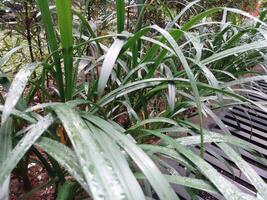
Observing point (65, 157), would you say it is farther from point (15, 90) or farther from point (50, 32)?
point (50, 32)

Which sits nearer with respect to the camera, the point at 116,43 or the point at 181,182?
the point at 181,182

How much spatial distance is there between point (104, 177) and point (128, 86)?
1.58 feet

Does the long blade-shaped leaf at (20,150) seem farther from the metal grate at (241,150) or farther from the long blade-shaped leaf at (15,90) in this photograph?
the metal grate at (241,150)

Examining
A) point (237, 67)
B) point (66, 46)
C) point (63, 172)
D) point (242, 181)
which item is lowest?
point (242, 181)

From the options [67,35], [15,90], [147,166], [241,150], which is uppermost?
[67,35]

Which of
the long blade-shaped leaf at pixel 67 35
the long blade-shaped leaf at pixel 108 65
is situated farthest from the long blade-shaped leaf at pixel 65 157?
the long blade-shaped leaf at pixel 67 35

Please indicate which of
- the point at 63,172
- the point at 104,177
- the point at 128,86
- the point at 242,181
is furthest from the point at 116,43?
the point at 242,181

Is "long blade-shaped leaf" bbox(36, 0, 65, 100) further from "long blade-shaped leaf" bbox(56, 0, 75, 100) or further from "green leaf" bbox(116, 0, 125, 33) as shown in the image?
"green leaf" bbox(116, 0, 125, 33)

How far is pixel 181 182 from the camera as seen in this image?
69 centimetres

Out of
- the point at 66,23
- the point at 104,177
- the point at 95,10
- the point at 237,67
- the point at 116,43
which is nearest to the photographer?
the point at 104,177

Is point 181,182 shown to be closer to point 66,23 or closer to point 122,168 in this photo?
point 122,168

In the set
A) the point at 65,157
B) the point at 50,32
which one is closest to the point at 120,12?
the point at 50,32

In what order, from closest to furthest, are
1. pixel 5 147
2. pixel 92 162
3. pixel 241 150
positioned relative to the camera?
pixel 92 162
pixel 5 147
pixel 241 150

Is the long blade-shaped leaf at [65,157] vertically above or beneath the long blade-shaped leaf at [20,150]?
beneath
